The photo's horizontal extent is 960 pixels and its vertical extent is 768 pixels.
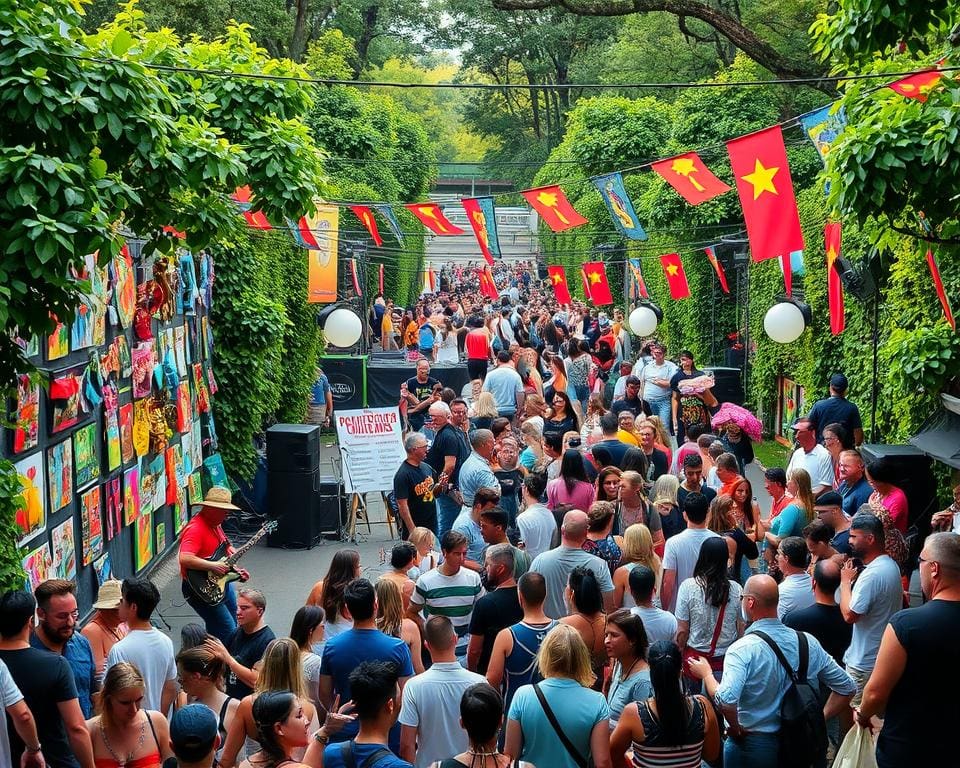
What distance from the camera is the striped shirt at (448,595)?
7543 millimetres

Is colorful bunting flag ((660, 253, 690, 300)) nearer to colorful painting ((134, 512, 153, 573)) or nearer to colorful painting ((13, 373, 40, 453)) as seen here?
colorful painting ((134, 512, 153, 573))

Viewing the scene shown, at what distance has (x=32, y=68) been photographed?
6.37 metres

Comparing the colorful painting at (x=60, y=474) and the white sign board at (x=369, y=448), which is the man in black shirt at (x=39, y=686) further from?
the white sign board at (x=369, y=448)

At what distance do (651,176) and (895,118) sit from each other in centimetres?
2136

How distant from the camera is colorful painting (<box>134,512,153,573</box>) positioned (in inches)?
479

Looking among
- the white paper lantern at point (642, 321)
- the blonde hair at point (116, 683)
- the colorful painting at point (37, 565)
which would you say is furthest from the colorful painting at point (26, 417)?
the white paper lantern at point (642, 321)

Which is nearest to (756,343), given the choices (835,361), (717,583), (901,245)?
(835,361)

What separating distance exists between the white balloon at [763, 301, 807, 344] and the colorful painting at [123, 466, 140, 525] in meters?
8.88

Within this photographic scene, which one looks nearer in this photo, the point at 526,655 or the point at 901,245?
the point at 526,655

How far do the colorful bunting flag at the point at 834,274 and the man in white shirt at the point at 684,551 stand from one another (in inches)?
235

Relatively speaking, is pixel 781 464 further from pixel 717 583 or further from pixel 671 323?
pixel 717 583

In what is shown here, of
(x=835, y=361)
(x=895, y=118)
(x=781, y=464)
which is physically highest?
(x=895, y=118)

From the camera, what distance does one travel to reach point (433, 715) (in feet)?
18.8

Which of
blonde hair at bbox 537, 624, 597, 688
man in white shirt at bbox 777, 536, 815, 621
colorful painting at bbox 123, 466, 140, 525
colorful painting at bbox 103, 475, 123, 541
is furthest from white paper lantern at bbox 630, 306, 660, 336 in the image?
blonde hair at bbox 537, 624, 597, 688
